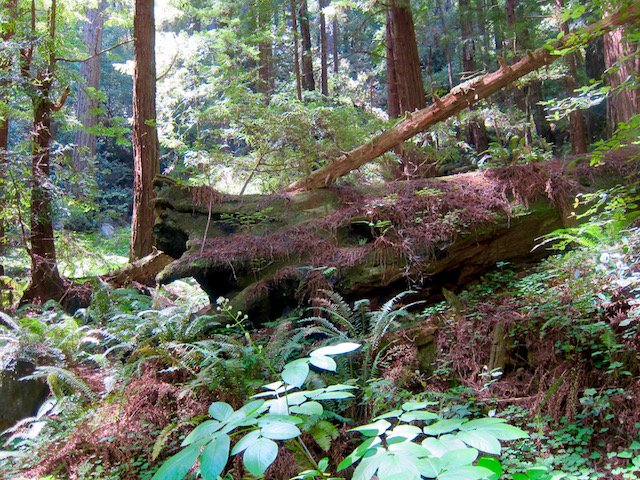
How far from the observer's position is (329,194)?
744 centimetres

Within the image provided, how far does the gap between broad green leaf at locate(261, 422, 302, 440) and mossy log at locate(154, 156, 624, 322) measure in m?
4.50

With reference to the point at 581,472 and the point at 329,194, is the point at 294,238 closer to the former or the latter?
the point at 329,194

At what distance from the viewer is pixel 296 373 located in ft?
4.38

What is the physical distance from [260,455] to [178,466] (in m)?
0.19

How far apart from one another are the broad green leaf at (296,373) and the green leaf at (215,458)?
0.79ft

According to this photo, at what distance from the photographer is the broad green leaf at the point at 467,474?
3.31ft

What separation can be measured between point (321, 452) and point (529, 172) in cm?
484

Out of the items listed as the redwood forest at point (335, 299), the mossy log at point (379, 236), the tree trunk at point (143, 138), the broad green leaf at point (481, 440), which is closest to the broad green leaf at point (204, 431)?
the redwood forest at point (335, 299)

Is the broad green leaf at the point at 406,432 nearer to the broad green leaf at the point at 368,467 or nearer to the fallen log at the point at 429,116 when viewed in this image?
the broad green leaf at the point at 368,467

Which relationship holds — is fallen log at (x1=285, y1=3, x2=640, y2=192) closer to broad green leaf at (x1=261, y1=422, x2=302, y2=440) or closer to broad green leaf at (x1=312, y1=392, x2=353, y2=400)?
broad green leaf at (x1=312, y1=392, x2=353, y2=400)

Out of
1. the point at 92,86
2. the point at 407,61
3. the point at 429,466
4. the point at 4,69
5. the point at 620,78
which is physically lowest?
the point at 429,466

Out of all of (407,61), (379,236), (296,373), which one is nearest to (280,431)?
(296,373)

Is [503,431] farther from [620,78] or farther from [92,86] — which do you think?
[92,86]

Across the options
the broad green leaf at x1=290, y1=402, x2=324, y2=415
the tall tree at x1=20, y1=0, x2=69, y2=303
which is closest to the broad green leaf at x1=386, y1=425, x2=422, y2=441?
the broad green leaf at x1=290, y1=402, x2=324, y2=415
